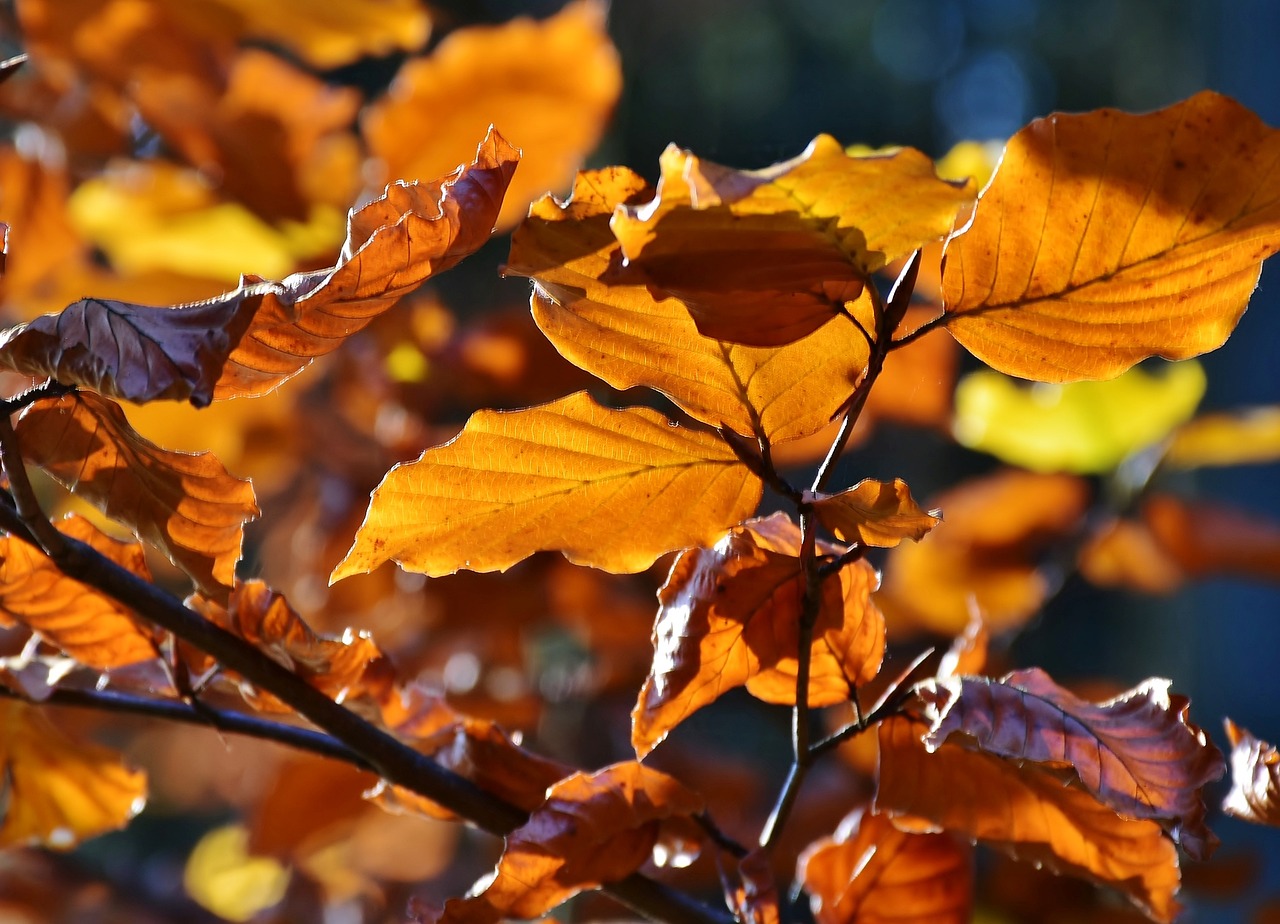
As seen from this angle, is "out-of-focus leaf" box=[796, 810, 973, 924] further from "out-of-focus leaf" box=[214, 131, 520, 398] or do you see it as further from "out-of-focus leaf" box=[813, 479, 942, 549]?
"out-of-focus leaf" box=[214, 131, 520, 398]

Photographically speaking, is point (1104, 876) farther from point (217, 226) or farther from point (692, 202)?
point (217, 226)

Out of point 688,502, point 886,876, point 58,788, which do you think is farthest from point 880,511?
point 58,788

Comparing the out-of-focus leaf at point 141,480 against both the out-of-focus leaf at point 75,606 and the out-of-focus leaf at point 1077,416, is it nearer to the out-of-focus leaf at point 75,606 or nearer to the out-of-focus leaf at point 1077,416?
the out-of-focus leaf at point 75,606

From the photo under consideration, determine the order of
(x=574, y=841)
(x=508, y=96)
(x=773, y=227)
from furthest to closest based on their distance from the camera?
(x=508, y=96) < (x=574, y=841) < (x=773, y=227)

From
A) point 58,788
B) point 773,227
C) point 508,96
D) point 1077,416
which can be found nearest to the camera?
point 773,227

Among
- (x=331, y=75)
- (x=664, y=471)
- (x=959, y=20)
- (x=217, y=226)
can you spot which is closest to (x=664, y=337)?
(x=664, y=471)

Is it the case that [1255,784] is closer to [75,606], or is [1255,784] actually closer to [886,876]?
[886,876]
